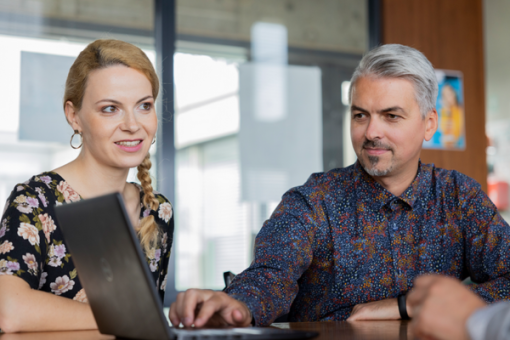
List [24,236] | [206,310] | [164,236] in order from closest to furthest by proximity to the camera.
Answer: [206,310]
[24,236]
[164,236]

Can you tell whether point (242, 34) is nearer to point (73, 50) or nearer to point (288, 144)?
point (288, 144)

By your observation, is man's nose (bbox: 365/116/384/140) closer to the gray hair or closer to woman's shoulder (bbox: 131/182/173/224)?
the gray hair

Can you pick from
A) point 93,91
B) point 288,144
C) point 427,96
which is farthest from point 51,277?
point 288,144

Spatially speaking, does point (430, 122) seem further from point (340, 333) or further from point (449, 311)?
point (449, 311)

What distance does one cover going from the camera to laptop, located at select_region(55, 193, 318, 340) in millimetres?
743

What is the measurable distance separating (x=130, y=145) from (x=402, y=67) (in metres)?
0.78

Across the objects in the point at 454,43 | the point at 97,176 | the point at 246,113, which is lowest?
the point at 97,176

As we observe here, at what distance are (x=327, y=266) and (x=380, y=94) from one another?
49 cm

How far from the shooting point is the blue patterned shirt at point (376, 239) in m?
1.49

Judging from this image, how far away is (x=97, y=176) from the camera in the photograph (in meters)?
1.57

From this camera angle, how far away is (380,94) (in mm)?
A: 1548

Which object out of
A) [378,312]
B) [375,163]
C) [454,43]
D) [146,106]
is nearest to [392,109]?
[375,163]

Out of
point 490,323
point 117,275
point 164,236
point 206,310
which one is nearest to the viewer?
point 490,323

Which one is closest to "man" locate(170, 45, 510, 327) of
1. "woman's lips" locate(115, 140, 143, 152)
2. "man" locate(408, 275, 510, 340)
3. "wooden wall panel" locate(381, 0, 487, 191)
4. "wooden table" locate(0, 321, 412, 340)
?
"wooden table" locate(0, 321, 412, 340)
